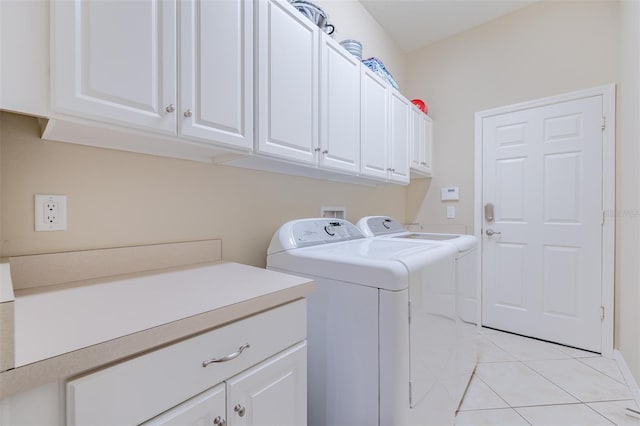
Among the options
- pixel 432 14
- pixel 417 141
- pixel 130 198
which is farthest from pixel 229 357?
pixel 432 14

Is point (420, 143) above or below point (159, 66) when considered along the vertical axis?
above

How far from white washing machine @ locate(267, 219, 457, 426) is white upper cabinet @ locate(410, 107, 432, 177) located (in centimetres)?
149

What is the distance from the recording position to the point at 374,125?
6.73 ft

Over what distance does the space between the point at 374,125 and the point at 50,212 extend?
1.78m

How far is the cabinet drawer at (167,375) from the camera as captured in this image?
530 millimetres

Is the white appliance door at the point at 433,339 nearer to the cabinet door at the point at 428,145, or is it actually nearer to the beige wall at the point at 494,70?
the cabinet door at the point at 428,145

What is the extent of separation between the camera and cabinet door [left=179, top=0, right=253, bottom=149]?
98cm

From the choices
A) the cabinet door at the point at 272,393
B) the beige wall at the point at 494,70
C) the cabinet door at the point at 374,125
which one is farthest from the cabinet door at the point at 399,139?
the cabinet door at the point at 272,393

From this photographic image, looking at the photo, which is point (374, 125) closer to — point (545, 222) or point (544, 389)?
point (545, 222)

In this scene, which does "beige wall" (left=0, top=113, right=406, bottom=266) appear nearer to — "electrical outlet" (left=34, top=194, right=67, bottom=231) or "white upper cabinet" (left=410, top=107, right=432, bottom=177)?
"electrical outlet" (left=34, top=194, right=67, bottom=231)

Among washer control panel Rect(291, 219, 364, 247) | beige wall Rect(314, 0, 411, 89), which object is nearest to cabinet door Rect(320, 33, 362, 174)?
washer control panel Rect(291, 219, 364, 247)

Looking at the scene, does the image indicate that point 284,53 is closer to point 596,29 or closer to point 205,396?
point 205,396

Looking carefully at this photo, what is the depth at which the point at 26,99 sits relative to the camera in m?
0.69

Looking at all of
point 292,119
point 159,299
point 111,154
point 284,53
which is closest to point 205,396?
point 159,299
